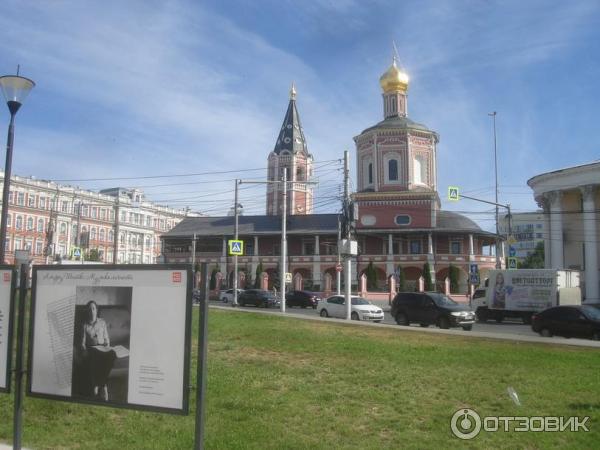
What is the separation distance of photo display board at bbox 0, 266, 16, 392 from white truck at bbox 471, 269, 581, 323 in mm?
30510

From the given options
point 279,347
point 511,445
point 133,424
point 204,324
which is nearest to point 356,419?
point 511,445

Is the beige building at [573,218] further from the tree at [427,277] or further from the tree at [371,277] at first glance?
the tree at [371,277]

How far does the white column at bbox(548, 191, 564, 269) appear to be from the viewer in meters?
49.2

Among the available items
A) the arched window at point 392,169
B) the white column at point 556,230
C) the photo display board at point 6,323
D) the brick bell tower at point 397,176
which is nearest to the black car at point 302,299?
the brick bell tower at point 397,176

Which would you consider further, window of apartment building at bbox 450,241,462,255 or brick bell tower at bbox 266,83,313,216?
brick bell tower at bbox 266,83,313,216

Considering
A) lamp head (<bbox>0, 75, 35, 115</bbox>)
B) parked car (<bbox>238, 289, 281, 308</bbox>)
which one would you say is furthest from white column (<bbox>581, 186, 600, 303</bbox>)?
lamp head (<bbox>0, 75, 35, 115</bbox>)

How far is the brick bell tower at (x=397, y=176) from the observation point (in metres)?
64.7

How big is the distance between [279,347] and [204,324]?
9.16 meters

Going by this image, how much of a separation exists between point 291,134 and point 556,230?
5423 centimetres

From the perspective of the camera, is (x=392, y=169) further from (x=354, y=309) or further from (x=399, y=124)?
(x=354, y=309)

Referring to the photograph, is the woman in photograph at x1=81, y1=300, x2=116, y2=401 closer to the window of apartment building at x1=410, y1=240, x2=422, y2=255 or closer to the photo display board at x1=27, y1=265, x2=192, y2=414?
the photo display board at x1=27, y1=265, x2=192, y2=414

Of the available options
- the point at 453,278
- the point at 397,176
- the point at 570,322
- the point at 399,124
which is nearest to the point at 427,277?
the point at 453,278

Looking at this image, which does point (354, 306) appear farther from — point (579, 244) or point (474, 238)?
point (474, 238)

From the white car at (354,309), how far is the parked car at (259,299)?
12.1 meters
